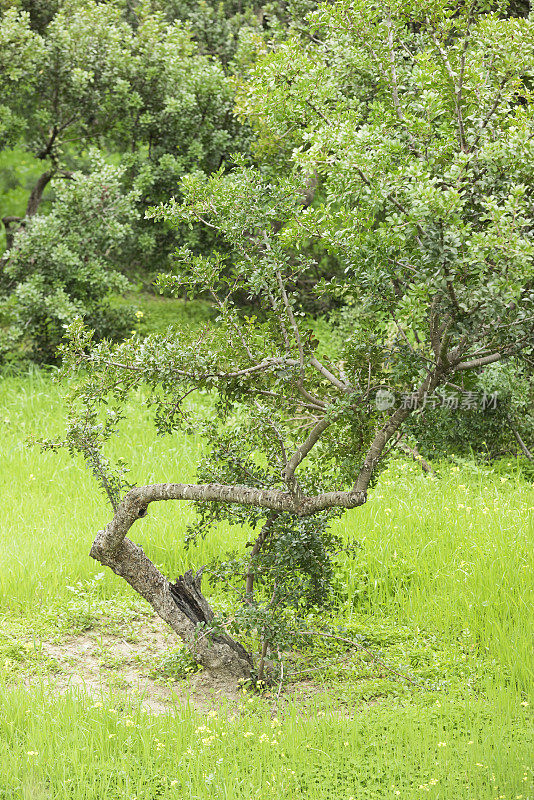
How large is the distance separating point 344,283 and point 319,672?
252cm

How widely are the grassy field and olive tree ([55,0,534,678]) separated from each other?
0.65 meters

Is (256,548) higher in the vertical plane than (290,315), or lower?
lower

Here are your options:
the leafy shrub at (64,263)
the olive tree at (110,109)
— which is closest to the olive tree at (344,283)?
the leafy shrub at (64,263)

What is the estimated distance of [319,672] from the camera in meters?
5.07

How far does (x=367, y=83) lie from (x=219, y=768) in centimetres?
399

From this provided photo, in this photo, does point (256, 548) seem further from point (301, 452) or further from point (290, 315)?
point (290, 315)

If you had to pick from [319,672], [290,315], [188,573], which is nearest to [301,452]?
[290,315]

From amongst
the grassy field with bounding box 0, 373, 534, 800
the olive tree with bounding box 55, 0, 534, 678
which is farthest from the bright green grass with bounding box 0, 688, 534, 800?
the olive tree with bounding box 55, 0, 534, 678

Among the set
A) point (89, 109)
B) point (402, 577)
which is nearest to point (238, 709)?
point (402, 577)

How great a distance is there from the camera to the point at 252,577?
5012mm

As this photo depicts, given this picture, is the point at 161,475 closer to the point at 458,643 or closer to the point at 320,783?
the point at 458,643

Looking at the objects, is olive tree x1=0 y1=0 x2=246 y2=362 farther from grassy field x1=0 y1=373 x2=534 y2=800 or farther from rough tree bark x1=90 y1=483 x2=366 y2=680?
rough tree bark x1=90 y1=483 x2=366 y2=680

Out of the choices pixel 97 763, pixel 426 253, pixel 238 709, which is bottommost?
pixel 97 763

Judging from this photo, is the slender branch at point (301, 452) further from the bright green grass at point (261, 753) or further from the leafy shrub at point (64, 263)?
the leafy shrub at point (64, 263)
